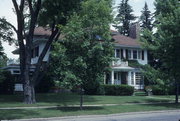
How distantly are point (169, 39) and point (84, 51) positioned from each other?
7857 millimetres

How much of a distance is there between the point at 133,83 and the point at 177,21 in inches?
822

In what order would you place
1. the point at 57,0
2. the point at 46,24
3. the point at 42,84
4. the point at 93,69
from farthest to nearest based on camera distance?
the point at 42,84
the point at 46,24
the point at 57,0
the point at 93,69

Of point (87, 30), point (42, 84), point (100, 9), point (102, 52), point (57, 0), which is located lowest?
point (42, 84)

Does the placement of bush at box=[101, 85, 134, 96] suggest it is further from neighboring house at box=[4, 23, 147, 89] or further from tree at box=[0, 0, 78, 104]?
tree at box=[0, 0, 78, 104]

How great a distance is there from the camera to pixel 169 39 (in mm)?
23734

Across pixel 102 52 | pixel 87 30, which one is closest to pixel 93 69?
pixel 102 52

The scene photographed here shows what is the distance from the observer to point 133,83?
43.3 metres

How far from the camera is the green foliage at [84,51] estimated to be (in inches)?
761

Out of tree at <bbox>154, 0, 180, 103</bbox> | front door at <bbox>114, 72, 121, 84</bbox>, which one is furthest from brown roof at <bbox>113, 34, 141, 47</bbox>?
tree at <bbox>154, 0, 180, 103</bbox>

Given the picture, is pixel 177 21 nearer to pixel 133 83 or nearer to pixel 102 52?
pixel 102 52

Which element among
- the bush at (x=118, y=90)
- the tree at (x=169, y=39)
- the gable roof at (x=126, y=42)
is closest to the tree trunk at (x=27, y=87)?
the tree at (x=169, y=39)

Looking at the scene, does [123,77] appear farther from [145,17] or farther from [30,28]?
[145,17]

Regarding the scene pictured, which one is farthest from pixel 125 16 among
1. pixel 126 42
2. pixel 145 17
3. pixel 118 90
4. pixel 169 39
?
pixel 169 39

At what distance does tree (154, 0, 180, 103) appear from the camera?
23.5m
